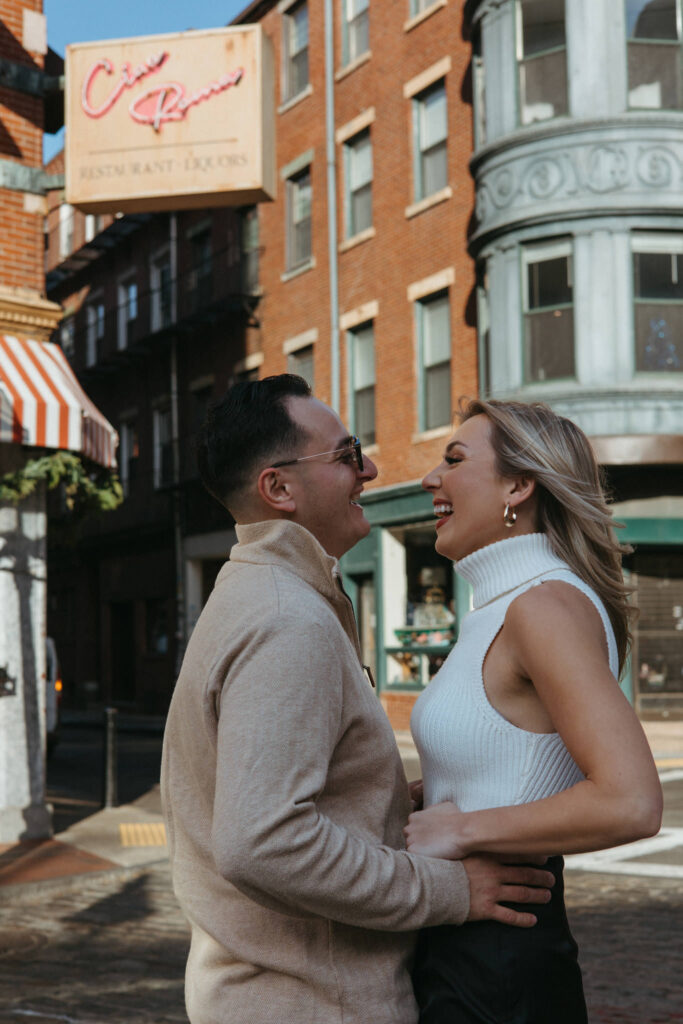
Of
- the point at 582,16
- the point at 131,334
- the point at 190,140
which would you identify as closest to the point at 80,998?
the point at 190,140

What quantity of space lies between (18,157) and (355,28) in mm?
14078

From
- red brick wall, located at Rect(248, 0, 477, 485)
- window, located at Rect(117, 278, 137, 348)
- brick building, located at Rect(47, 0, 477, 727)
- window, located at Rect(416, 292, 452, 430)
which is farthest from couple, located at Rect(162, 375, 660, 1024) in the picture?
window, located at Rect(117, 278, 137, 348)

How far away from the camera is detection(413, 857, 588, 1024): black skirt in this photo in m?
2.16

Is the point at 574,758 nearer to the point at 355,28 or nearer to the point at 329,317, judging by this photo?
the point at 329,317

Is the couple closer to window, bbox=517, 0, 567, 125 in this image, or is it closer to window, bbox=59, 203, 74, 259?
window, bbox=517, 0, 567, 125

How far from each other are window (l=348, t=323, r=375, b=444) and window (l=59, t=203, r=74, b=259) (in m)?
15.9

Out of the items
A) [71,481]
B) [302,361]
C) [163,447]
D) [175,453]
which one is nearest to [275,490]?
[71,481]

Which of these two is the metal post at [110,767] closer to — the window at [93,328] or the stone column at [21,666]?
the stone column at [21,666]

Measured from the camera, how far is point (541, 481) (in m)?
2.47

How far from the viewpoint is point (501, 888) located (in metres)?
2.18

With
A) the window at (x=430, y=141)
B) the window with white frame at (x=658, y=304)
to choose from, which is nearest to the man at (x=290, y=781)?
the window with white frame at (x=658, y=304)

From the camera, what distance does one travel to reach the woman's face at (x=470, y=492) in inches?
100

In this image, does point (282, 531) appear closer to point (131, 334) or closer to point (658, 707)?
point (658, 707)

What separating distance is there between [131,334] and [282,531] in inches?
1185
